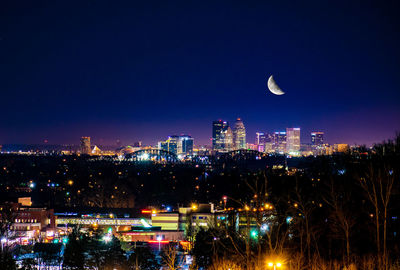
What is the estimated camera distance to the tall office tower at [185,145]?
15825 centimetres

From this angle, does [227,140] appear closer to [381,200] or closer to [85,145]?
[85,145]

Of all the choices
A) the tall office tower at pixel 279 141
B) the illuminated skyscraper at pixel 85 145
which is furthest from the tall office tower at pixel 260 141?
the illuminated skyscraper at pixel 85 145

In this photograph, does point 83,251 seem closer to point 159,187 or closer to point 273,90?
point 273,90

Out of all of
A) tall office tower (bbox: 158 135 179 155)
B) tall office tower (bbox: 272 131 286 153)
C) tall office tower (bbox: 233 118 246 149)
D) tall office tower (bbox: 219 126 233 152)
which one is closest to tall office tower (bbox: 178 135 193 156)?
tall office tower (bbox: 158 135 179 155)

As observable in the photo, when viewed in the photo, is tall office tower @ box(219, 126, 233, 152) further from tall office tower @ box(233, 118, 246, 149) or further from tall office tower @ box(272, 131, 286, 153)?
tall office tower @ box(272, 131, 286, 153)

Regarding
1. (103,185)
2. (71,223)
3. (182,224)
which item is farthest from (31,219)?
(103,185)

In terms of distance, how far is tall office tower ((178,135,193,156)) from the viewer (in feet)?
519

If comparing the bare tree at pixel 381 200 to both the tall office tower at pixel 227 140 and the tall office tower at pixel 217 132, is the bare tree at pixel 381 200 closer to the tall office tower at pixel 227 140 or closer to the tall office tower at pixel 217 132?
the tall office tower at pixel 227 140

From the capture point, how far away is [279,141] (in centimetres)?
16200

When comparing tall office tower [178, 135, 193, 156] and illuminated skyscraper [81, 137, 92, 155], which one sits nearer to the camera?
illuminated skyscraper [81, 137, 92, 155]

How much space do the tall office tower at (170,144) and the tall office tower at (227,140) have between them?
15796 mm

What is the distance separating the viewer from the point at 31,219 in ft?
83.9

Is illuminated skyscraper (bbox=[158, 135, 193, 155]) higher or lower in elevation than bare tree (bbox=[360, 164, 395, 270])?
higher

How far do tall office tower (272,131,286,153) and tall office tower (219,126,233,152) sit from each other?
16.3m
